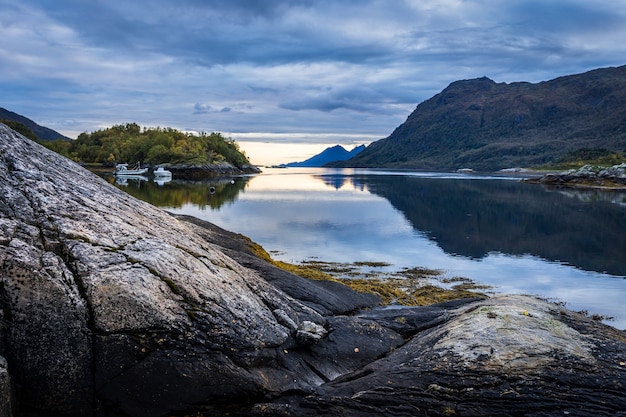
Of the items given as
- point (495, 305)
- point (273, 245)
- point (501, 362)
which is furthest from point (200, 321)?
point (273, 245)

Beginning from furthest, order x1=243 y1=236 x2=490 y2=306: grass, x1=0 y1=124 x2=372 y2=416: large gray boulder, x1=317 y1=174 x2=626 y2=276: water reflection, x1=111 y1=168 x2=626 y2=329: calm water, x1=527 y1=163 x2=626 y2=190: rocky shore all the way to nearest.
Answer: x1=527 y1=163 x2=626 y2=190: rocky shore, x1=317 y1=174 x2=626 y2=276: water reflection, x1=111 y1=168 x2=626 y2=329: calm water, x1=243 y1=236 x2=490 y2=306: grass, x1=0 y1=124 x2=372 y2=416: large gray boulder

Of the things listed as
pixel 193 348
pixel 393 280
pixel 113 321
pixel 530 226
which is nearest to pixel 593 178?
pixel 530 226

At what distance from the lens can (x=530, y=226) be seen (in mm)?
54562

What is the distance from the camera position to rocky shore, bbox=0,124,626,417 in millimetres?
8242

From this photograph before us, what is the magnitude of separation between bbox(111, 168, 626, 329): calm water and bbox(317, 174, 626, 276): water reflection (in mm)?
95

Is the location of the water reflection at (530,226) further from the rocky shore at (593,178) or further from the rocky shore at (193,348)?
the rocky shore at (593,178)

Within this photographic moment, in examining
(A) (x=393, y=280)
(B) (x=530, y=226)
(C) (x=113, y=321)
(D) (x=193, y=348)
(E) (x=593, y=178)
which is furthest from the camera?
(E) (x=593, y=178)

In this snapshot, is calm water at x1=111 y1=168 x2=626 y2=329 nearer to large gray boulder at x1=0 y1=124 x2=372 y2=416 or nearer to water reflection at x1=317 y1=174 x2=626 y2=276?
water reflection at x1=317 y1=174 x2=626 y2=276

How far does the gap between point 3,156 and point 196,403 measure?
6.33 metres

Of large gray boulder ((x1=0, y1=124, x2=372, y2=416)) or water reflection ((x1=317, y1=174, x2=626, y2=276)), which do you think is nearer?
large gray boulder ((x1=0, y1=124, x2=372, y2=416))

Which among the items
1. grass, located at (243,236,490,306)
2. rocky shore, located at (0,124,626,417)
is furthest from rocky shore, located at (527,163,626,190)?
rocky shore, located at (0,124,626,417)

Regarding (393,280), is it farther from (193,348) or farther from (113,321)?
(113,321)

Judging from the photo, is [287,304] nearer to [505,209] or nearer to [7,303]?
[7,303]

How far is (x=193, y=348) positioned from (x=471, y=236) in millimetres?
41981
